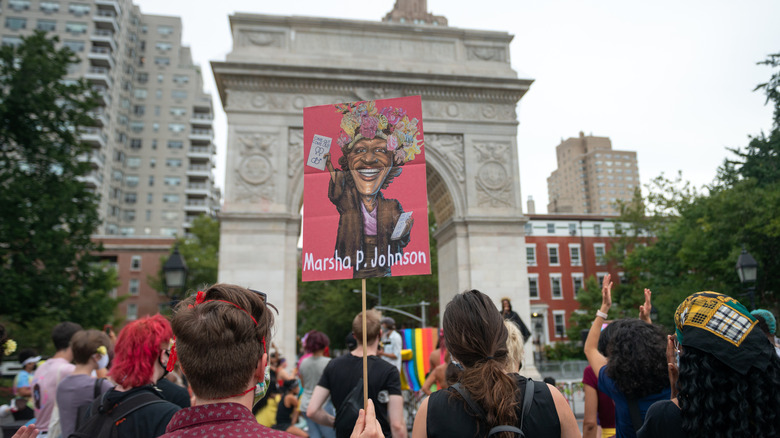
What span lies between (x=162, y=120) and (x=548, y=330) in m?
51.5

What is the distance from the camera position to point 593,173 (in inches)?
4333

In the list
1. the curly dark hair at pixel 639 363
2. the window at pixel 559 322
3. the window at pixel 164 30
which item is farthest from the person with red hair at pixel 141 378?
the window at pixel 164 30

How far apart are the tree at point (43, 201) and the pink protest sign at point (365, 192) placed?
18744 mm

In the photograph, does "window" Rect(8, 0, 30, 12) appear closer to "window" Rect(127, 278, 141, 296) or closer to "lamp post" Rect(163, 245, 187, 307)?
"window" Rect(127, 278, 141, 296)

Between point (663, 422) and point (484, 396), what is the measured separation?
0.78 m

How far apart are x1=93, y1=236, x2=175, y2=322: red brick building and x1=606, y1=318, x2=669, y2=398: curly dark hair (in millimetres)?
51969

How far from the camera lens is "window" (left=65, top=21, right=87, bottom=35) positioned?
58.1 m

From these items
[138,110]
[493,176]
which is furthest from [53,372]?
[138,110]

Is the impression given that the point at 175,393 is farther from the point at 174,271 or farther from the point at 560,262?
the point at 560,262

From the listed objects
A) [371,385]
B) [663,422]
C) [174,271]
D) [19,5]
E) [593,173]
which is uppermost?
[19,5]

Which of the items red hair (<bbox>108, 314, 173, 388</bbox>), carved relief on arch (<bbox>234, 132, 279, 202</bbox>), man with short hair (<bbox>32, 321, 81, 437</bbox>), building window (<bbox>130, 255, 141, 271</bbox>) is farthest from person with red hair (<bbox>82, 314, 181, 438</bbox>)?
building window (<bbox>130, 255, 141, 271</bbox>)

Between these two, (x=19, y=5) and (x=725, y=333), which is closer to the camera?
(x=725, y=333)

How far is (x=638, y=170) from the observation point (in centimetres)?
12425

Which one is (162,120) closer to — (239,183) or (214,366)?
(239,183)
